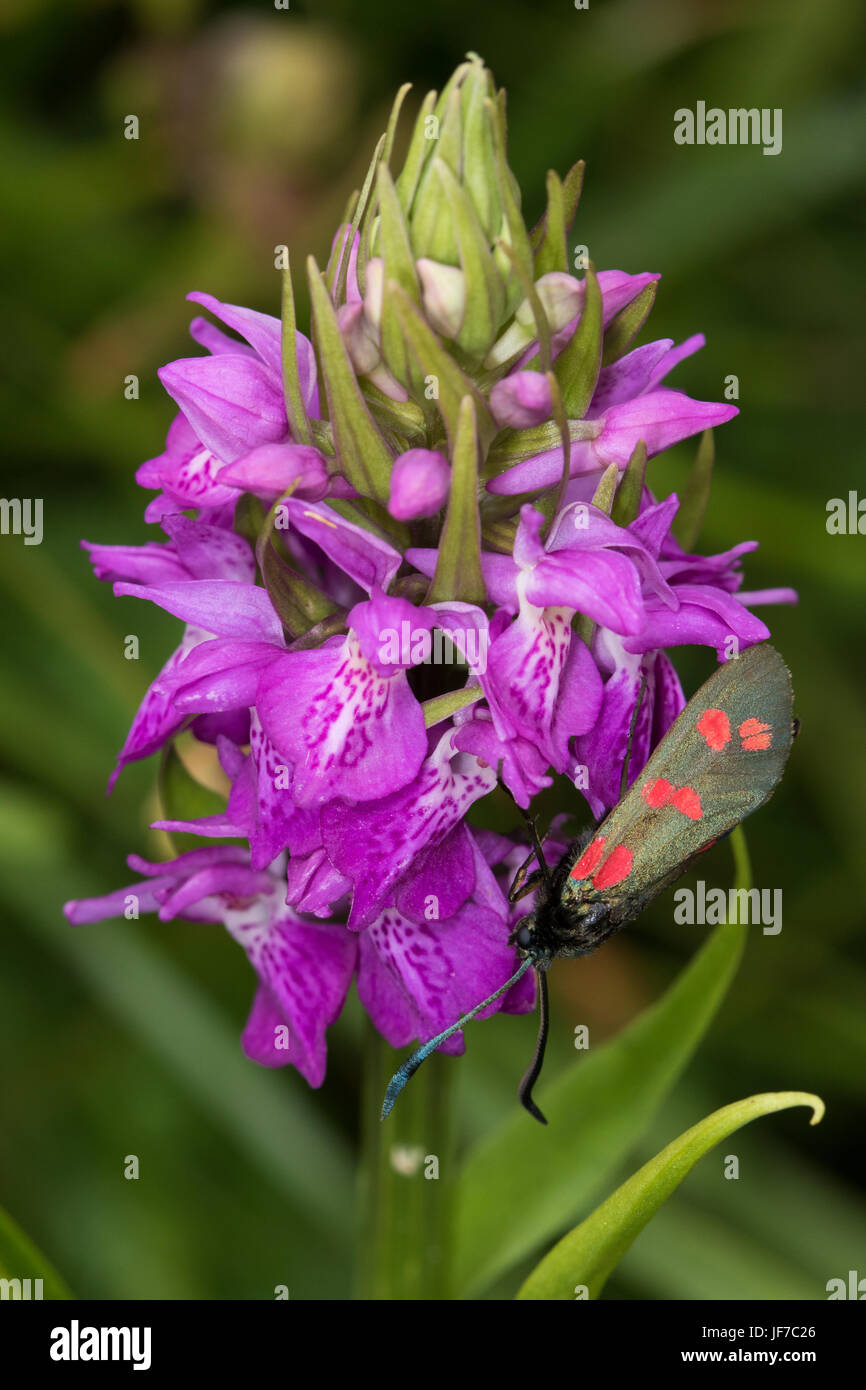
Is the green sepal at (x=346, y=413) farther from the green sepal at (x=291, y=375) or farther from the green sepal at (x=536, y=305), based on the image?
the green sepal at (x=536, y=305)

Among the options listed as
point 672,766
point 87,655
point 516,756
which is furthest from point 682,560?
point 87,655

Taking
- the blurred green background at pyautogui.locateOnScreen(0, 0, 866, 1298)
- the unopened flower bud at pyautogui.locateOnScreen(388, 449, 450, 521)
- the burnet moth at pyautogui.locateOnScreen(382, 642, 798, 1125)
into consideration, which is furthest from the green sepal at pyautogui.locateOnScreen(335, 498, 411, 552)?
the blurred green background at pyautogui.locateOnScreen(0, 0, 866, 1298)

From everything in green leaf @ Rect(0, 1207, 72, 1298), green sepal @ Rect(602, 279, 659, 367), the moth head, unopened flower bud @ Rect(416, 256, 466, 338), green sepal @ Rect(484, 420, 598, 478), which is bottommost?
green leaf @ Rect(0, 1207, 72, 1298)

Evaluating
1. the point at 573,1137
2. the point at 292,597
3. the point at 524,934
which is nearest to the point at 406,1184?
the point at 573,1137

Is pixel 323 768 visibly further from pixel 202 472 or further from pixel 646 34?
pixel 646 34

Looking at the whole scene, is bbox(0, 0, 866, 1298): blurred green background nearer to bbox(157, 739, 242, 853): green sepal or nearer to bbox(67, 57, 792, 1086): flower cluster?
bbox(157, 739, 242, 853): green sepal

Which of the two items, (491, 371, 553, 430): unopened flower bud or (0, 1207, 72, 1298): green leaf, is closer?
(491, 371, 553, 430): unopened flower bud
